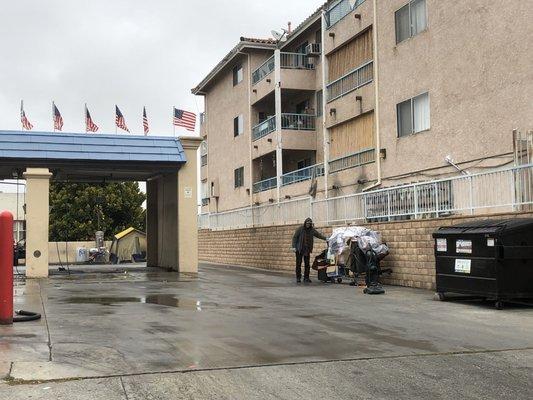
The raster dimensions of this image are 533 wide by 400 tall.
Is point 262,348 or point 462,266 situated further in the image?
point 462,266

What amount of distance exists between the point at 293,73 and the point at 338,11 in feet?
15.1

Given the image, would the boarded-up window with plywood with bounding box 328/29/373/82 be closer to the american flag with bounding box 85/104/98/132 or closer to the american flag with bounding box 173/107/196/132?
the american flag with bounding box 173/107/196/132

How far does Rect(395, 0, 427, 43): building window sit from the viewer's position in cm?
1959

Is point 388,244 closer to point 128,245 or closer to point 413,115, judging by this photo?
point 413,115

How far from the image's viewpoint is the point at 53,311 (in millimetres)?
9820

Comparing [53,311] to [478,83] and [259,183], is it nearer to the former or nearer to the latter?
[478,83]

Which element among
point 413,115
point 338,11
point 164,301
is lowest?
point 164,301

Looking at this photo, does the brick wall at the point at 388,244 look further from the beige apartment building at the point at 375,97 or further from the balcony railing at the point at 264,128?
the balcony railing at the point at 264,128

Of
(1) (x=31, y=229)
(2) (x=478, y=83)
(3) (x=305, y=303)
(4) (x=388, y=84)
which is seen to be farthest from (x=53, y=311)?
(4) (x=388, y=84)

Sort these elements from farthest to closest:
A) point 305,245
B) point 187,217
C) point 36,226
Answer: point 187,217
point 36,226
point 305,245

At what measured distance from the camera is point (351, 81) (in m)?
24.0

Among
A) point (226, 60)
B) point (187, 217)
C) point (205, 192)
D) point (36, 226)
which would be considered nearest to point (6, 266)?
point (36, 226)

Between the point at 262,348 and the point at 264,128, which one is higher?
the point at 264,128

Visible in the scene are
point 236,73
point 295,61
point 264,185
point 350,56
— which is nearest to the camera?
point 350,56
